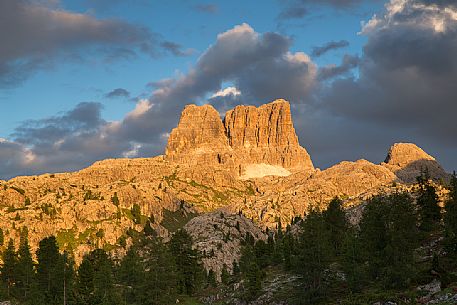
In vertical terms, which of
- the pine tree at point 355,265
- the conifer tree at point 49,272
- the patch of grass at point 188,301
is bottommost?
the patch of grass at point 188,301

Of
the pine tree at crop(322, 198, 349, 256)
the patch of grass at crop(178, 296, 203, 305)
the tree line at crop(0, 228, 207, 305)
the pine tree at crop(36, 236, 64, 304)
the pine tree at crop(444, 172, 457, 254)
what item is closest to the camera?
the pine tree at crop(444, 172, 457, 254)

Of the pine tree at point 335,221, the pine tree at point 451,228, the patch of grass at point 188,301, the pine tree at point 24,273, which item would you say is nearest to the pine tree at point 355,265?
the pine tree at point 451,228

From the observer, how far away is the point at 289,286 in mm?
98688

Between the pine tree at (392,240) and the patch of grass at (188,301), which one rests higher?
the pine tree at (392,240)

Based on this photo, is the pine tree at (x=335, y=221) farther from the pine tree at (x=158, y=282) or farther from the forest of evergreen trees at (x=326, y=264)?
the pine tree at (x=158, y=282)

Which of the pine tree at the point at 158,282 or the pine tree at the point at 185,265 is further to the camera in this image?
the pine tree at the point at 185,265

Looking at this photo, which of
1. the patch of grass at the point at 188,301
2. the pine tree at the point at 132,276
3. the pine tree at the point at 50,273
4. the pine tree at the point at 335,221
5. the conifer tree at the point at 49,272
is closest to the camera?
the pine tree at the point at 132,276

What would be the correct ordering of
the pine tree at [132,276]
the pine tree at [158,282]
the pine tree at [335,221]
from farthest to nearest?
the pine tree at [335,221] → the pine tree at [132,276] → the pine tree at [158,282]

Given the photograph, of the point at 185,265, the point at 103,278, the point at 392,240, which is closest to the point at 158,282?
the point at 103,278

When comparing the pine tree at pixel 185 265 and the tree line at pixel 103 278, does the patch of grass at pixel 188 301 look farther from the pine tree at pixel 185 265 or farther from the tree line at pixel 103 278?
the pine tree at pixel 185 265

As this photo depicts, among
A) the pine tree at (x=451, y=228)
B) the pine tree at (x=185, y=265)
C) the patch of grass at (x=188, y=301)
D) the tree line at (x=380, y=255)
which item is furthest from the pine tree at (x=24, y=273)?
the pine tree at (x=451, y=228)

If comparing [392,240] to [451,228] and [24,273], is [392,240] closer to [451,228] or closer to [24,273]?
[451,228]

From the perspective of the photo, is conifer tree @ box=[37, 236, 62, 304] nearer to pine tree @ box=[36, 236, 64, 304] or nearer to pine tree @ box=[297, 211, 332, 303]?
pine tree @ box=[36, 236, 64, 304]

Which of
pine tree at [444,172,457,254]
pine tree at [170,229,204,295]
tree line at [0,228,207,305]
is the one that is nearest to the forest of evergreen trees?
pine tree at [170,229,204,295]
